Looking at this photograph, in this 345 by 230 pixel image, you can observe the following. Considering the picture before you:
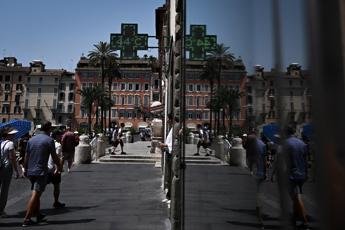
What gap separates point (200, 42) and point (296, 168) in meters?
2.12

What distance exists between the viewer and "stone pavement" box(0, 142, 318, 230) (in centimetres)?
146

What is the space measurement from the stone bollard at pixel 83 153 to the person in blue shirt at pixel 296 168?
65.5 ft

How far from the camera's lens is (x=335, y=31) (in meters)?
0.59

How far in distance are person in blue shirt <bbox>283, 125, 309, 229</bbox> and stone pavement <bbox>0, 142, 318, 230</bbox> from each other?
0.04 meters

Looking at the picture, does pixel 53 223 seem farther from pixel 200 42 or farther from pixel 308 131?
pixel 308 131

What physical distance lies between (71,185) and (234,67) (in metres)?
11.2

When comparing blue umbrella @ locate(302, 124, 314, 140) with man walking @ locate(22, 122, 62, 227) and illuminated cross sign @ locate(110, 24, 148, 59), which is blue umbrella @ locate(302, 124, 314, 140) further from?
illuminated cross sign @ locate(110, 24, 148, 59)

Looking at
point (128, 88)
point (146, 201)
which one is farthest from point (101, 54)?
point (146, 201)

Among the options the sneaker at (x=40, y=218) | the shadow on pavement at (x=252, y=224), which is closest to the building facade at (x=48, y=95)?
the sneaker at (x=40, y=218)

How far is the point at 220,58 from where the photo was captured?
2.20 metres

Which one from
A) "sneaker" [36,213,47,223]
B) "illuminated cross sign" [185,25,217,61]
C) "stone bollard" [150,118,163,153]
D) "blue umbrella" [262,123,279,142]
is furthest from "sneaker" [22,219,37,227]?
"stone bollard" [150,118,163,153]

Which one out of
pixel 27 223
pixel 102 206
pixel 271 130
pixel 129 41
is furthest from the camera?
pixel 129 41

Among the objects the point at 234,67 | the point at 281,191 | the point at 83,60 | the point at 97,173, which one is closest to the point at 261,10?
the point at 281,191

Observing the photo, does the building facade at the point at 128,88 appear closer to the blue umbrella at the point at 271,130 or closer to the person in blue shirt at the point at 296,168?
the blue umbrella at the point at 271,130
